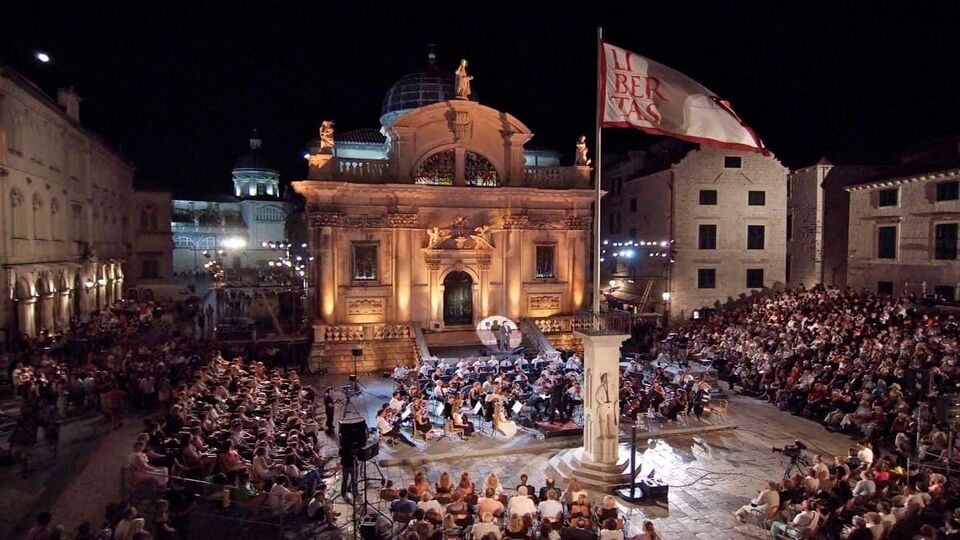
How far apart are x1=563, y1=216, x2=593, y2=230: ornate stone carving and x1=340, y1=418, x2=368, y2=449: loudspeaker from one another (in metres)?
20.4

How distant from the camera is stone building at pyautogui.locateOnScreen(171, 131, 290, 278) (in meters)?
66.2

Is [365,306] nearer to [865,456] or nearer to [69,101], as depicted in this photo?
[865,456]

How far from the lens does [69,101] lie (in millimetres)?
33156

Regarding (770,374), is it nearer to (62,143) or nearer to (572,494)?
(572,494)

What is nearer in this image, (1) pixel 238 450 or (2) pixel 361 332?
(1) pixel 238 450

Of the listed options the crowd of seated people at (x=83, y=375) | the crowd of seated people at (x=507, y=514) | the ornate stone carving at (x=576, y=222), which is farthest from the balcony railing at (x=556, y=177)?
the crowd of seated people at (x=507, y=514)

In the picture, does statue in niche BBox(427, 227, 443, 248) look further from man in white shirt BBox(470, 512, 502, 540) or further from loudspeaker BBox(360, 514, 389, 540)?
man in white shirt BBox(470, 512, 502, 540)

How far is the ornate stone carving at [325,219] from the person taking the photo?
27.4m

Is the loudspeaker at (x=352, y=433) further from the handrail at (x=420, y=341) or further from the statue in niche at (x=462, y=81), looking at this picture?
the statue in niche at (x=462, y=81)

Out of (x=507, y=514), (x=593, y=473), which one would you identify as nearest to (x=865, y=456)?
(x=593, y=473)

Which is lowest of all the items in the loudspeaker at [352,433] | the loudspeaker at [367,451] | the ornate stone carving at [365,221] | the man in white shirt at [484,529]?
A: the man in white shirt at [484,529]

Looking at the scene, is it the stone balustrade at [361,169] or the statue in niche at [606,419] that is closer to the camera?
the statue in niche at [606,419]

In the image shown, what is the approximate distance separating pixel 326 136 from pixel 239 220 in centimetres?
4852

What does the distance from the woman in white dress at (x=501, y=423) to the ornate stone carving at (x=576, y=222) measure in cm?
1482
